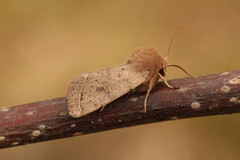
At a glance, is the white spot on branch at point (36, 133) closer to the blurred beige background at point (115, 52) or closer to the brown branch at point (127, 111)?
the brown branch at point (127, 111)

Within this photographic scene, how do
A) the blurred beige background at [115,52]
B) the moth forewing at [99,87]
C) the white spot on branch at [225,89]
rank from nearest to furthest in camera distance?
the white spot on branch at [225,89], the moth forewing at [99,87], the blurred beige background at [115,52]

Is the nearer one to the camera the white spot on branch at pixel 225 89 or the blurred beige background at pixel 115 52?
the white spot on branch at pixel 225 89

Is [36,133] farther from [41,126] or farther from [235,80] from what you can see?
[235,80]

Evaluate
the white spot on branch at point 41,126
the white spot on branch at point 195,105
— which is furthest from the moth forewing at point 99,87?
the white spot on branch at point 195,105

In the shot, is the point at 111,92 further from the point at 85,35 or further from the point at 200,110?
the point at 85,35

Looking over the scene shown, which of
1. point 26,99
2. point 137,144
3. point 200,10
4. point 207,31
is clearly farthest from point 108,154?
point 200,10

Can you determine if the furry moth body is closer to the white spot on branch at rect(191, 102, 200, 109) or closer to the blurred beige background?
the white spot on branch at rect(191, 102, 200, 109)

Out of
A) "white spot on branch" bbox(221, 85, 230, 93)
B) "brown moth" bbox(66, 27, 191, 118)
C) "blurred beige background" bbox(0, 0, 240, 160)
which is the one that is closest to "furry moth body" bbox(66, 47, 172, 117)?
"brown moth" bbox(66, 27, 191, 118)
